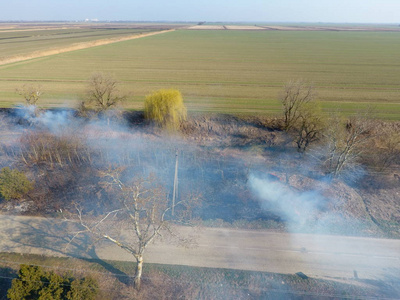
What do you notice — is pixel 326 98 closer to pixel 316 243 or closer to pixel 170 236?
pixel 316 243

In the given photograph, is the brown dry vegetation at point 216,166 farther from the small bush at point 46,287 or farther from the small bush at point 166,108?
the small bush at point 46,287

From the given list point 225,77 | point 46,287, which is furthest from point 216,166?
point 225,77

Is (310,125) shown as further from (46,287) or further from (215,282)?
(46,287)

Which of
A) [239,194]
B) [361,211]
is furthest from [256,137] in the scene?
[361,211]

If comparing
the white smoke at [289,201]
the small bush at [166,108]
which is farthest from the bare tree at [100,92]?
the white smoke at [289,201]

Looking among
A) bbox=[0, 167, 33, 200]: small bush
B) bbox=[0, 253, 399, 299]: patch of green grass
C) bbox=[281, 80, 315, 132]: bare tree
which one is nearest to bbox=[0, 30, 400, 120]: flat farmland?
bbox=[281, 80, 315, 132]: bare tree
